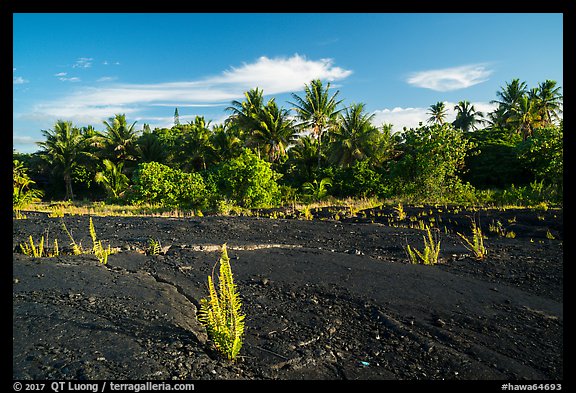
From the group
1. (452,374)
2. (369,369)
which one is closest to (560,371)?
(452,374)

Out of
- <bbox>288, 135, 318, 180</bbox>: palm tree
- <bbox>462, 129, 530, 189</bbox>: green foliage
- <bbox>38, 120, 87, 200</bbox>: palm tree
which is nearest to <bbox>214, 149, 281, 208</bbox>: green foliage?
<bbox>288, 135, 318, 180</bbox>: palm tree

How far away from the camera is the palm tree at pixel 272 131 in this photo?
28.3 m

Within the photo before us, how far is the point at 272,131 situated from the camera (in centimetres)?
2861

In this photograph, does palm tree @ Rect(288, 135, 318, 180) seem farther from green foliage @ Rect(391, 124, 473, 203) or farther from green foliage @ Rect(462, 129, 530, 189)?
green foliage @ Rect(462, 129, 530, 189)

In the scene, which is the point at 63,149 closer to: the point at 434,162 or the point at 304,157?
the point at 304,157

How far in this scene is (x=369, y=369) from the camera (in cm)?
309

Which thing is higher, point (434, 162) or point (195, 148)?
point (195, 148)

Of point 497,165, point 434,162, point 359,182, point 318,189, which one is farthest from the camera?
point 497,165

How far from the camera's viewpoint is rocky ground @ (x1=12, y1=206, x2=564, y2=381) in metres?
2.99

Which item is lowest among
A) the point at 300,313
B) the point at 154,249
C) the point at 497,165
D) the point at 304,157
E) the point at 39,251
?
the point at 300,313

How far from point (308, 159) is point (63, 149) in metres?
23.6

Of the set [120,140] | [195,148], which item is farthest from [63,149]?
[195,148]

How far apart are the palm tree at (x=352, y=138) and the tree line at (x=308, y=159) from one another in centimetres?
8

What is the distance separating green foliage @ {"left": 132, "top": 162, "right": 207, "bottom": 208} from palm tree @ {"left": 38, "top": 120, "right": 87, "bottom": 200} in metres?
17.6
